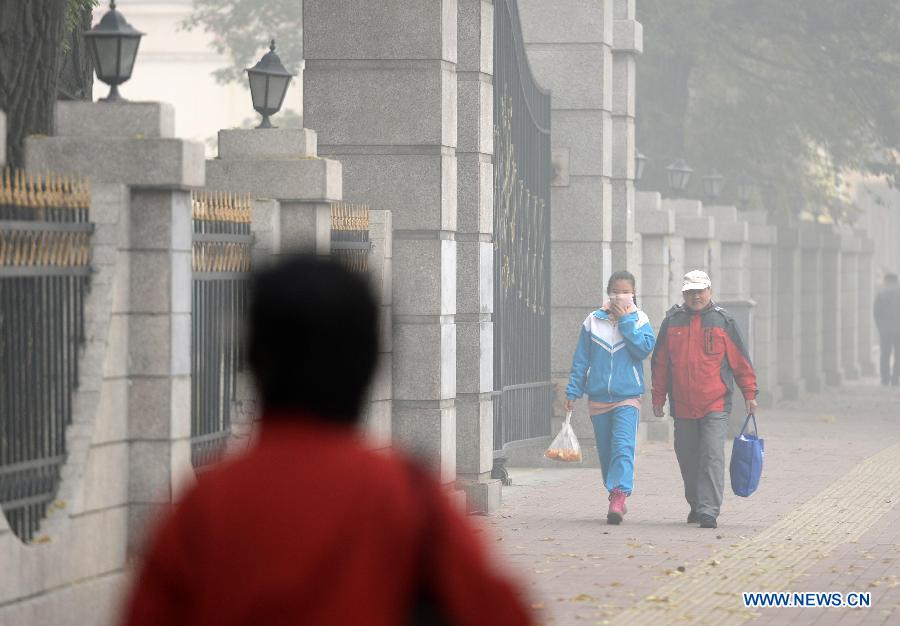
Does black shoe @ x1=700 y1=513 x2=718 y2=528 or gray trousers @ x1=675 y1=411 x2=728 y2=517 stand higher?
gray trousers @ x1=675 y1=411 x2=728 y2=517

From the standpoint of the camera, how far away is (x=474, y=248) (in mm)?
13938

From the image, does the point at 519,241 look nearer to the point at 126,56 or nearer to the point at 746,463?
the point at 746,463

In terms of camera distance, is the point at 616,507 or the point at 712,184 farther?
the point at 712,184

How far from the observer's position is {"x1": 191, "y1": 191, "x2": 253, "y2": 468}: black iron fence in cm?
934

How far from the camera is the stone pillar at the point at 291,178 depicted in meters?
10.8

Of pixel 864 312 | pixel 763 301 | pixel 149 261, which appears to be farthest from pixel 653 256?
pixel 864 312

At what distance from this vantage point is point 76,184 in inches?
327

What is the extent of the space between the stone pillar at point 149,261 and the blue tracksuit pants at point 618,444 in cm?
504

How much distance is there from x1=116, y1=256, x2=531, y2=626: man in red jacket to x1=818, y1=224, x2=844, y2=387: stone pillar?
107 ft

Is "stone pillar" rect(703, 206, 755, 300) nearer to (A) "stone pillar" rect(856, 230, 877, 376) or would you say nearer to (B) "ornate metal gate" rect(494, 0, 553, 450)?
(B) "ornate metal gate" rect(494, 0, 553, 450)

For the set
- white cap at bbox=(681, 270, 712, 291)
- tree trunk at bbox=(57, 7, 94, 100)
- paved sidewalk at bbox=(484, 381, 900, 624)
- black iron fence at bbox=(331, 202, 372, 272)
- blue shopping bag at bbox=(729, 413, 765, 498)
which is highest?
tree trunk at bbox=(57, 7, 94, 100)

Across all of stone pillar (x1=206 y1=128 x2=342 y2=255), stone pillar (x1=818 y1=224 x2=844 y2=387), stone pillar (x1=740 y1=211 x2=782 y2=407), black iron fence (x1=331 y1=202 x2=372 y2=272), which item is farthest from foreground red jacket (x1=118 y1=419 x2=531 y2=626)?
stone pillar (x1=818 y1=224 x2=844 y2=387)

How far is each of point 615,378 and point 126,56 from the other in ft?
14.8

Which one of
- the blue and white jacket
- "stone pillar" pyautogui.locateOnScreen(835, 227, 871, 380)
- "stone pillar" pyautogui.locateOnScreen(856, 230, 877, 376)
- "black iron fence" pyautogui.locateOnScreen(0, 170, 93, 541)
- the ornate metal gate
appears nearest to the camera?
"black iron fence" pyautogui.locateOnScreen(0, 170, 93, 541)
